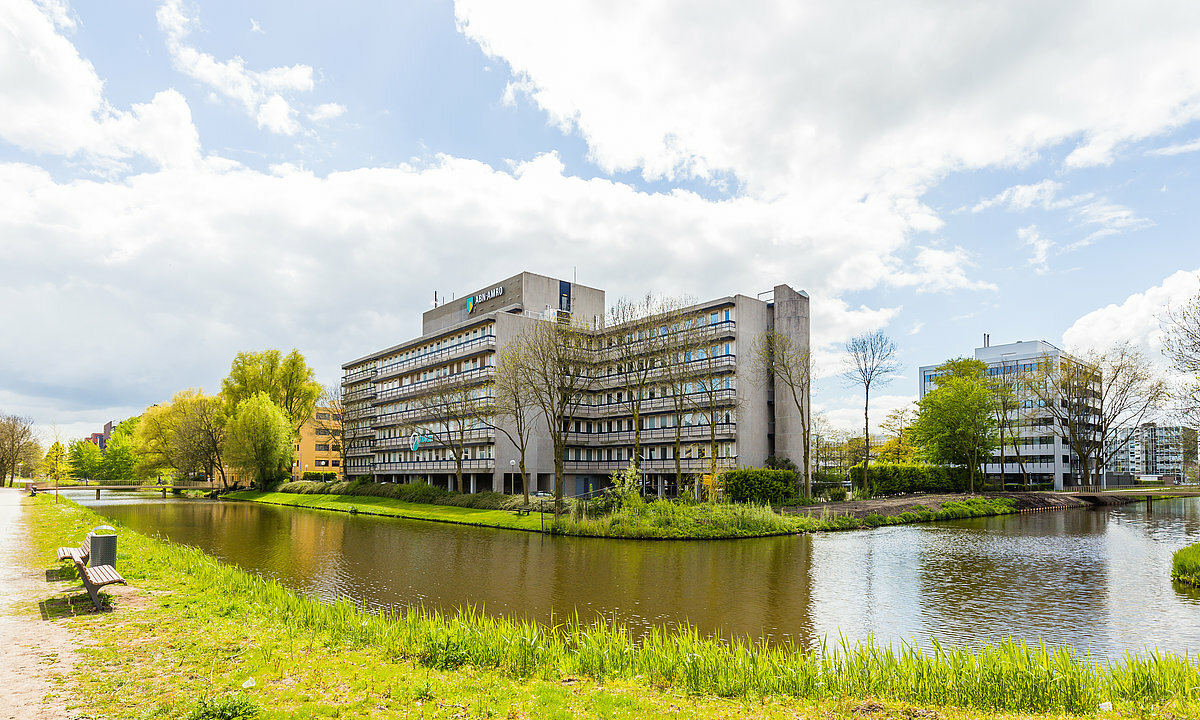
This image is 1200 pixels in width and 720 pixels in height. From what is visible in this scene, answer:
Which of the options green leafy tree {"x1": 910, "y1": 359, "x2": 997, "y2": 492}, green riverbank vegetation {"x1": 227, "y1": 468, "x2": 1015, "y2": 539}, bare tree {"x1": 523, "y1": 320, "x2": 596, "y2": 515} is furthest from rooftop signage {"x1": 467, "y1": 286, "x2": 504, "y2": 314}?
green leafy tree {"x1": 910, "y1": 359, "x2": 997, "y2": 492}

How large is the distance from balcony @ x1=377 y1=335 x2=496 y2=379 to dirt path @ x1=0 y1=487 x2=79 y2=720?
147ft

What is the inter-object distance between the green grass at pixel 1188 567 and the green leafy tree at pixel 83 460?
153309mm

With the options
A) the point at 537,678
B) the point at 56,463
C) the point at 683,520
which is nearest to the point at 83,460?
the point at 56,463

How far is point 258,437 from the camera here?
270 ft

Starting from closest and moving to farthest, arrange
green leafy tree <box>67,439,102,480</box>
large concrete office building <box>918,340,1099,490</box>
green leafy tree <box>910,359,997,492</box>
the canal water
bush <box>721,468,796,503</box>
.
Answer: the canal water → bush <box>721,468,796,503</box> → green leafy tree <box>910,359,997,492</box> → large concrete office building <box>918,340,1099,490</box> → green leafy tree <box>67,439,102,480</box>

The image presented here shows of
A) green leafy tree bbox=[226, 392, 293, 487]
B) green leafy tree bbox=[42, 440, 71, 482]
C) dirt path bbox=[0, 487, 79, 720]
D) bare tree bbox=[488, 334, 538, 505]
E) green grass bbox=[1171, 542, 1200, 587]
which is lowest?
green leafy tree bbox=[42, 440, 71, 482]

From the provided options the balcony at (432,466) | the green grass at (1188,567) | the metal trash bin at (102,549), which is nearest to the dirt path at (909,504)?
the green grass at (1188,567)

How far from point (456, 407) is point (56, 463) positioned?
100799 millimetres

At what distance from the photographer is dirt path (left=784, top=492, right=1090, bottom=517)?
4569 centimetres

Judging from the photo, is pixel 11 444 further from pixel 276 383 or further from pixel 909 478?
pixel 909 478

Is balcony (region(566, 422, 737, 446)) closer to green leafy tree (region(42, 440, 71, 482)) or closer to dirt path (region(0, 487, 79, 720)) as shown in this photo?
dirt path (region(0, 487, 79, 720))

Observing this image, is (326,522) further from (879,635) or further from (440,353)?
(879,635)

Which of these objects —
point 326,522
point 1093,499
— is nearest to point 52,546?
point 326,522

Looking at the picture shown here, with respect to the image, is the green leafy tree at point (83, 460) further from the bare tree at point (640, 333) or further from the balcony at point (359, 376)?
the bare tree at point (640, 333)
